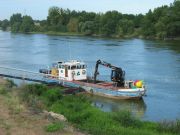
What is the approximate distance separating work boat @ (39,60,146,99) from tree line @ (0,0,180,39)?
77.2 meters

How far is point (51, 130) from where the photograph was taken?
50.1ft

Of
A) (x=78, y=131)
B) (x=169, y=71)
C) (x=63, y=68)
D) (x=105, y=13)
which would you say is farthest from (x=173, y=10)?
(x=78, y=131)

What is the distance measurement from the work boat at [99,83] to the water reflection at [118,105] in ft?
1.37

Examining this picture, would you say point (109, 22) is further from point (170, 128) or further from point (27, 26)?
point (170, 128)

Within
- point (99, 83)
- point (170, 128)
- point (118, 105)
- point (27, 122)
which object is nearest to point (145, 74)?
point (99, 83)

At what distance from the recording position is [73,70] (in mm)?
36031

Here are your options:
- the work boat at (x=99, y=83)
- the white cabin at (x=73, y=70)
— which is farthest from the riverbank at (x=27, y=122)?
the white cabin at (x=73, y=70)

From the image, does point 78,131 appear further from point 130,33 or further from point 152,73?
point 130,33

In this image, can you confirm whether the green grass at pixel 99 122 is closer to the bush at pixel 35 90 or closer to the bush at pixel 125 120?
the bush at pixel 125 120

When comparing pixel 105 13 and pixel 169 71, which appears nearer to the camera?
pixel 169 71

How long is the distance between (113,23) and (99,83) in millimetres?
99725

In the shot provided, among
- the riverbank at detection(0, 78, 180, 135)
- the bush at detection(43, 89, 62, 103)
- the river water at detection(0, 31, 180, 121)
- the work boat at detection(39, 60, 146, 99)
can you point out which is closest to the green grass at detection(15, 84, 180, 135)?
the riverbank at detection(0, 78, 180, 135)

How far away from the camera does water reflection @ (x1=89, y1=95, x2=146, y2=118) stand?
1179 inches

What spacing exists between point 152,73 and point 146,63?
391 inches
